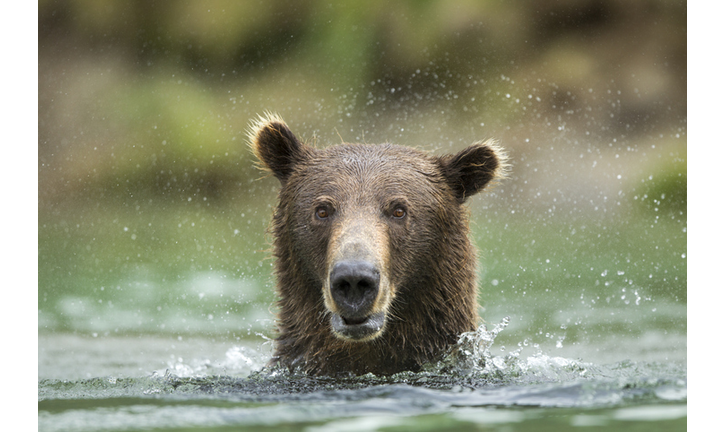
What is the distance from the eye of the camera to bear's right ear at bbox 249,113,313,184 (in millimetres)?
5238

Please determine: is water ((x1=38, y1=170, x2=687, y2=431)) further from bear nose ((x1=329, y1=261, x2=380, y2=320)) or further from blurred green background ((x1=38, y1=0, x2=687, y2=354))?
bear nose ((x1=329, y1=261, x2=380, y2=320))

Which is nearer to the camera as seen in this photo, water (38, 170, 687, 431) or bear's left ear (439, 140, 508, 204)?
water (38, 170, 687, 431)

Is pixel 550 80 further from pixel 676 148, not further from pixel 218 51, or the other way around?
pixel 218 51

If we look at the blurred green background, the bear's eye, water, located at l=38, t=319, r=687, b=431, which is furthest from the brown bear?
the blurred green background

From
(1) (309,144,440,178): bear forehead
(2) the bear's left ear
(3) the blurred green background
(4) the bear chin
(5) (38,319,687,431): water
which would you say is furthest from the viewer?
(3) the blurred green background

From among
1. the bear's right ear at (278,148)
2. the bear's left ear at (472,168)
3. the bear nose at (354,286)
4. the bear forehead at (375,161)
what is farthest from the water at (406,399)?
the bear's right ear at (278,148)

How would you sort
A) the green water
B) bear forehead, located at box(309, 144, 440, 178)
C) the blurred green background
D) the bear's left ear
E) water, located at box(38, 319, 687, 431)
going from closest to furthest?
water, located at box(38, 319, 687, 431) < the green water < bear forehead, located at box(309, 144, 440, 178) < the bear's left ear < the blurred green background

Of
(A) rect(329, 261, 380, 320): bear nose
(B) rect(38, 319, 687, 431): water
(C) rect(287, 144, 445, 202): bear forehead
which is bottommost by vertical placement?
(B) rect(38, 319, 687, 431): water

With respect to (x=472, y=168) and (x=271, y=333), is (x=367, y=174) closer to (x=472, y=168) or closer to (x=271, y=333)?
(x=472, y=168)

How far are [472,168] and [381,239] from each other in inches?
42.0

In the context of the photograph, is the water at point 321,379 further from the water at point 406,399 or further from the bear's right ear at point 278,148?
the bear's right ear at point 278,148

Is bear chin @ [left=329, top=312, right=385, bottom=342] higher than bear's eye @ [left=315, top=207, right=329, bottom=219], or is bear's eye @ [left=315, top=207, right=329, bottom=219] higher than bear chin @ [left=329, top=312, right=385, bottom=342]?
bear's eye @ [left=315, top=207, right=329, bottom=219]

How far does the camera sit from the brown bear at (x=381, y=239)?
471 cm
